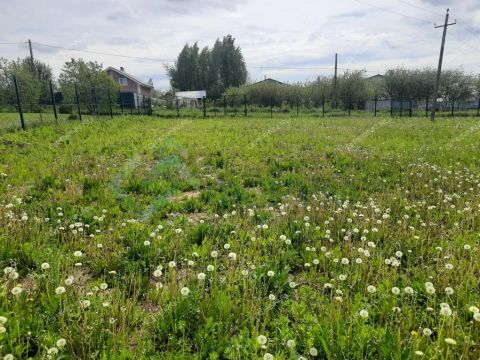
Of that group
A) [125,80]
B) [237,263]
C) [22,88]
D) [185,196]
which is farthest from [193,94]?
[237,263]

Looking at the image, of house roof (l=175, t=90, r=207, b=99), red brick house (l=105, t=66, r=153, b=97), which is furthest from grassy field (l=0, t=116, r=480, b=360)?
red brick house (l=105, t=66, r=153, b=97)

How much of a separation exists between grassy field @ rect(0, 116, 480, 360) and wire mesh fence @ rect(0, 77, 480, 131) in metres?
10.2

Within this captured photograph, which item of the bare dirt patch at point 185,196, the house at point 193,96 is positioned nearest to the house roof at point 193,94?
the house at point 193,96

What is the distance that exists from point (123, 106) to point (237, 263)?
28.6 metres

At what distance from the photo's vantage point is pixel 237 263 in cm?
343

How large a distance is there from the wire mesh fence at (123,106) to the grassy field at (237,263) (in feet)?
33.4

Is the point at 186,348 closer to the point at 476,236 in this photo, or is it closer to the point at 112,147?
the point at 476,236

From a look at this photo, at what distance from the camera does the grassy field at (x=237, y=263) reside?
2.21m

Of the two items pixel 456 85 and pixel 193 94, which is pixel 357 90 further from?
pixel 193 94

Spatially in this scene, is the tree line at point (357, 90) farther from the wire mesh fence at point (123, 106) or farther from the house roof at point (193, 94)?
the house roof at point (193, 94)

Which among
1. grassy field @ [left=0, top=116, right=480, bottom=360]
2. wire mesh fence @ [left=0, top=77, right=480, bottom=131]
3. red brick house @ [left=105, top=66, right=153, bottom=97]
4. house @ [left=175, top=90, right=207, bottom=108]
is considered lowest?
grassy field @ [left=0, top=116, right=480, bottom=360]

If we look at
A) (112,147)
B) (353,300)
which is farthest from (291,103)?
(353,300)

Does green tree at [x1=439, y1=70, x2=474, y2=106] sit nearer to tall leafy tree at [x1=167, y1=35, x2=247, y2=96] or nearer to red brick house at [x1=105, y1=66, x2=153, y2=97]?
tall leafy tree at [x1=167, y1=35, x2=247, y2=96]

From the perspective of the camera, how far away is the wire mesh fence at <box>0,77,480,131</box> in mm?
19839
